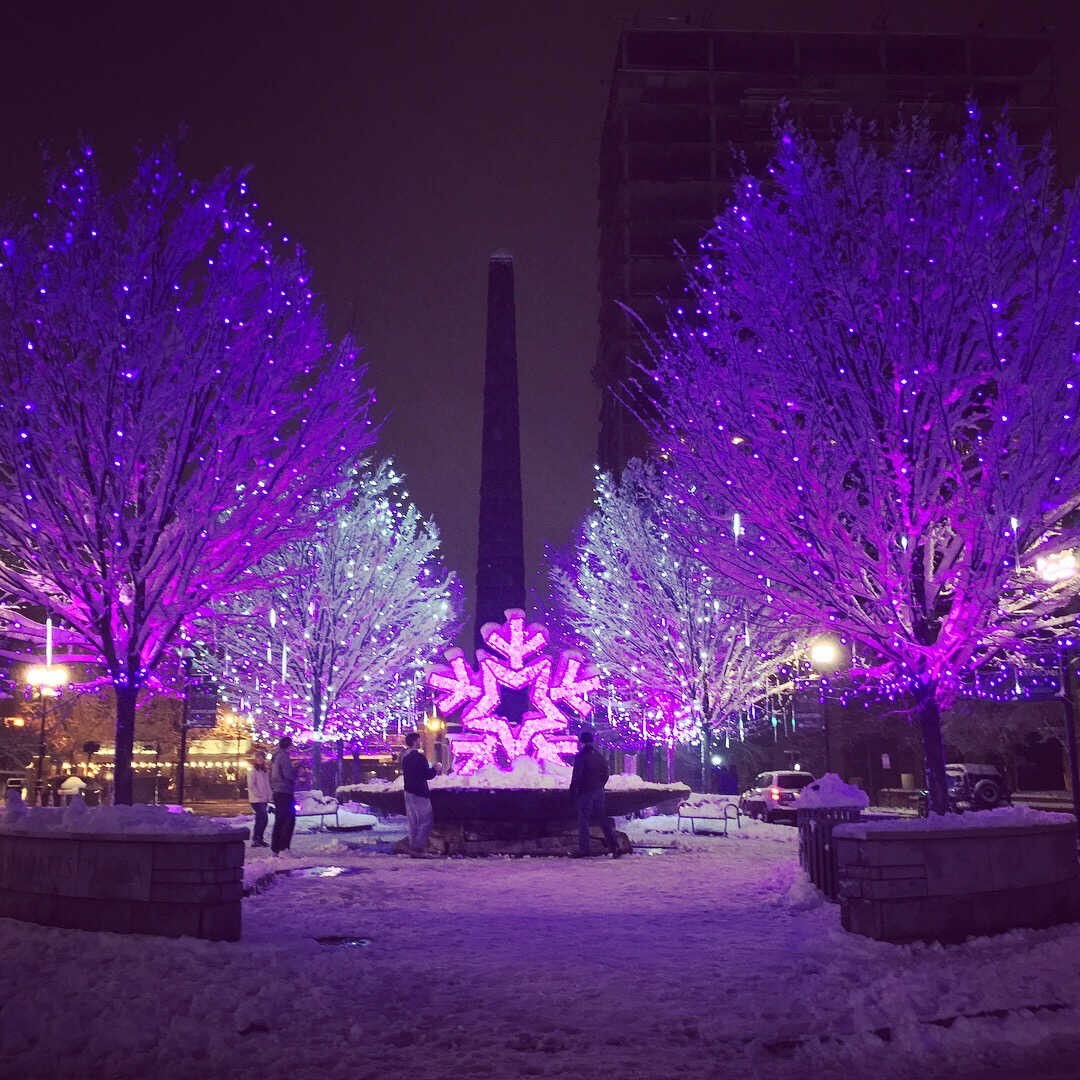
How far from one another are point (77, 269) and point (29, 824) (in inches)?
301

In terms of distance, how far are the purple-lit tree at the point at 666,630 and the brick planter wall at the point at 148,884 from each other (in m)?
19.2

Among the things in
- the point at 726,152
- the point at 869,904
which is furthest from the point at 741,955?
the point at 726,152

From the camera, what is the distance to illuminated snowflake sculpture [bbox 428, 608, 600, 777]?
64.5 ft

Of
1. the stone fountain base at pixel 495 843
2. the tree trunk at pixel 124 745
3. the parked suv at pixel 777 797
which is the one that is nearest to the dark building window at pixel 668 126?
the parked suv at pixel 777 797

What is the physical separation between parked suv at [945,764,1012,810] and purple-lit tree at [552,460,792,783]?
5719 millimetres

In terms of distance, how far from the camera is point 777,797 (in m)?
26.4

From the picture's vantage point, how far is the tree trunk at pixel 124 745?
491 inches

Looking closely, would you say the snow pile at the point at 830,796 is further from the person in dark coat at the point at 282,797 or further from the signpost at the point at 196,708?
the signpost at the point at 196,708

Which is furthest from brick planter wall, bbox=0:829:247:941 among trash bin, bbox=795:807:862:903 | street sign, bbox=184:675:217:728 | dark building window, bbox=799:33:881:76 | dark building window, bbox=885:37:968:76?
dark building window, bbox=885:37:968:76

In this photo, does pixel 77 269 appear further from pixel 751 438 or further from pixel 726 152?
pixel 726 152

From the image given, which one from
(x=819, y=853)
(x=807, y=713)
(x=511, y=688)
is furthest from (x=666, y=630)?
(x=819, y=853)

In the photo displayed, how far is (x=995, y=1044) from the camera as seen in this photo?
18.0ft

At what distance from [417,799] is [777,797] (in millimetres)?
13513

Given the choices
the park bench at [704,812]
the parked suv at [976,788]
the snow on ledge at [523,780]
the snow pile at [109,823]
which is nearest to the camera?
the snow pile at [109,823]
